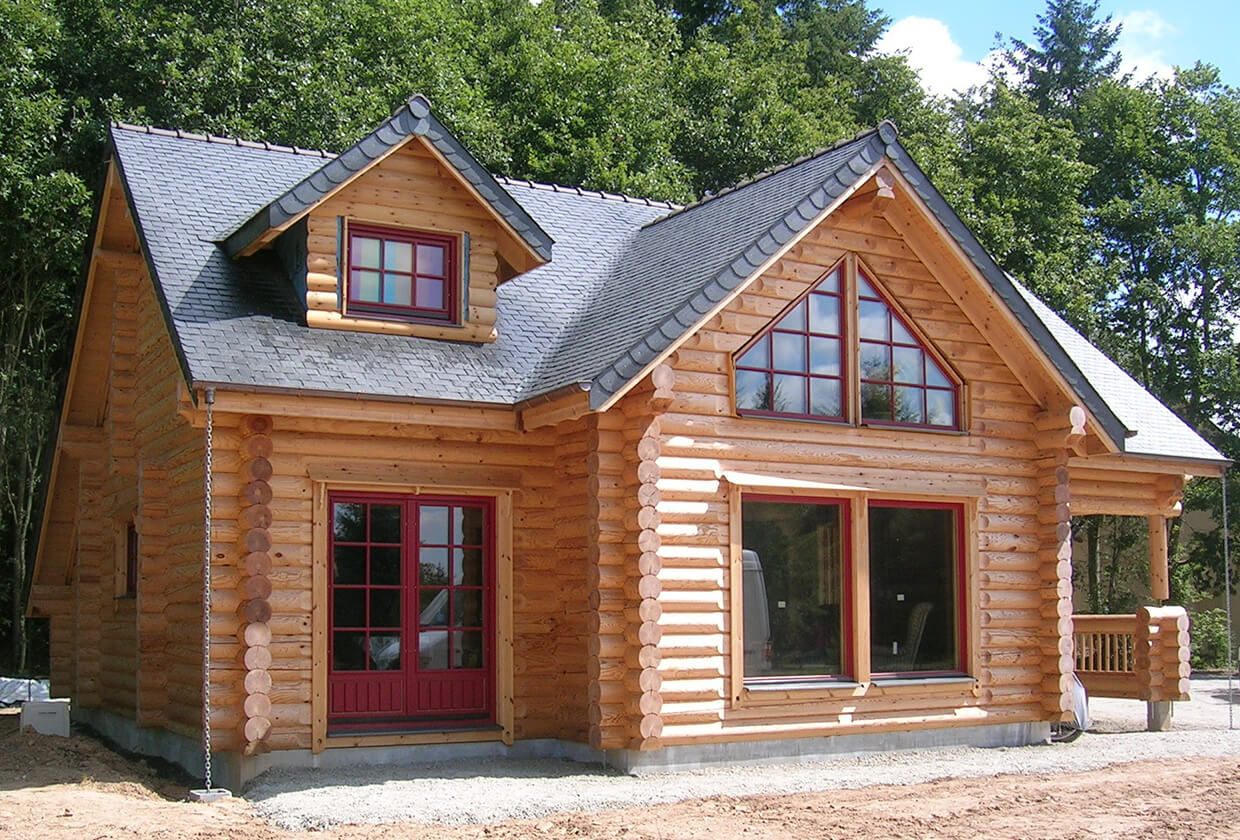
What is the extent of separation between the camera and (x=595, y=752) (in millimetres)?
12125

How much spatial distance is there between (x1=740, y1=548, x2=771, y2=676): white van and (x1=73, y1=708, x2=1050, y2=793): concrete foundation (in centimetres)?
74

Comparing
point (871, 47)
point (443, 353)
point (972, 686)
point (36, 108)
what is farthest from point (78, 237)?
point (871, 47)

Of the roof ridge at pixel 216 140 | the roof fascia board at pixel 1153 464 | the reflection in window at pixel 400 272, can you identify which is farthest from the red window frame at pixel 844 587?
the roof ridge at pixel 216 140

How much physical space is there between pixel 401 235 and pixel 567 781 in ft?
18.4

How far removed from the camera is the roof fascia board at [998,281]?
13.5 metres

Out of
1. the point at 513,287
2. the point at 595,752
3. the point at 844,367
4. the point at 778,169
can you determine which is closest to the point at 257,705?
the point at 595,752

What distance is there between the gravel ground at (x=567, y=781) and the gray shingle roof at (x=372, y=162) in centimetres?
509

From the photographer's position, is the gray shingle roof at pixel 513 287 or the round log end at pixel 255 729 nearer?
the round log end at pixel 255 729

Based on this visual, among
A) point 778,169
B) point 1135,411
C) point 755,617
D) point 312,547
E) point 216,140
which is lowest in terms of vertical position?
point 755,617

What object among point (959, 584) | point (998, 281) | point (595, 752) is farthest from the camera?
point (959, 584)

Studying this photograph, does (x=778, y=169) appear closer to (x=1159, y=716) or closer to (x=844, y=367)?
(x=844, y=367)

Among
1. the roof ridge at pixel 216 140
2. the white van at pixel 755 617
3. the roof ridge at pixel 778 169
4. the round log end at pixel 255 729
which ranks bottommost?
the round log end at pixel 255 729

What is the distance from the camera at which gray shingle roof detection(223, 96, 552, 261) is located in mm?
12531

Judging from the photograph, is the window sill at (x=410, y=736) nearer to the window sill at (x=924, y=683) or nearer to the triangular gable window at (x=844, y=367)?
the window sill at (x=924, y=683)
